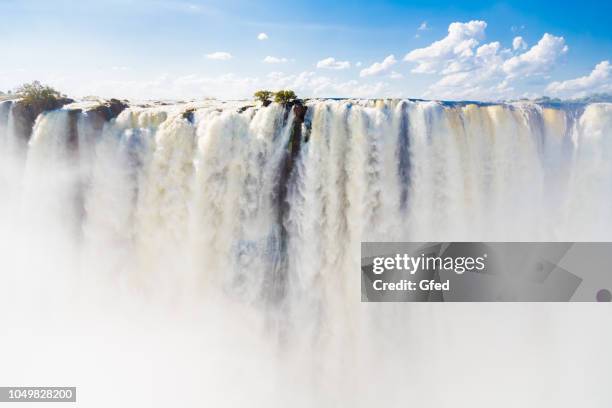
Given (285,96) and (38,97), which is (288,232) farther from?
(38,97)

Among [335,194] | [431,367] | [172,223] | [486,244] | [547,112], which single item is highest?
[547,112]

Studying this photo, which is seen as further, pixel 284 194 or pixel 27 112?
pixel 27 112

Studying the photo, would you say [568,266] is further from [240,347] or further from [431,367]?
[240,347]

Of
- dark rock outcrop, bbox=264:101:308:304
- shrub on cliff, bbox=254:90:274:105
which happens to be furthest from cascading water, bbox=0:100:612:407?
shrub on cliff, bbox=254:90:274:105

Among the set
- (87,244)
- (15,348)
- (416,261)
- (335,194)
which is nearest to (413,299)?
(416,261)

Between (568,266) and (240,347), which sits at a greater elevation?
(568,266)

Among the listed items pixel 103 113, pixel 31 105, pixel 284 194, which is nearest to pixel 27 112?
pixel 31 105
